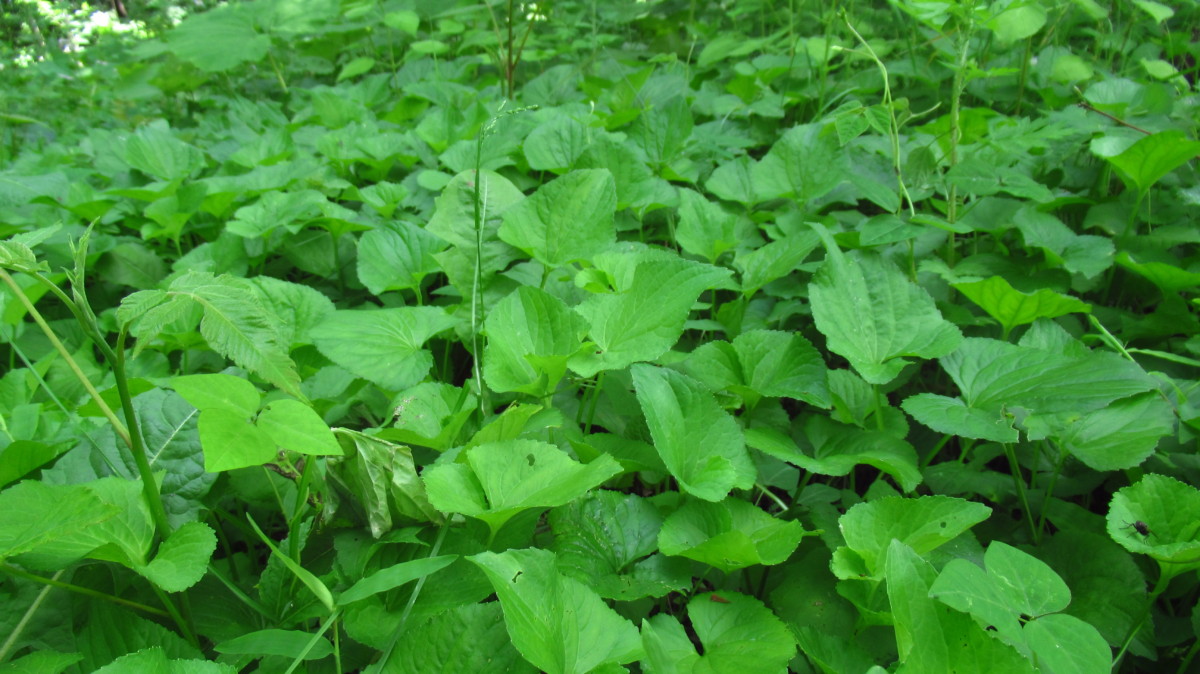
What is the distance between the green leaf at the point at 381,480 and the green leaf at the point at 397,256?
50 centimetres

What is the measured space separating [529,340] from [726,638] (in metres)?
0.47

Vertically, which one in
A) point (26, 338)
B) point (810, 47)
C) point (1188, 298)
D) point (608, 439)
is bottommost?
point (1188, 298)

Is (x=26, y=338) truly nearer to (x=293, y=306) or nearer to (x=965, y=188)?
(x=293, y=306)

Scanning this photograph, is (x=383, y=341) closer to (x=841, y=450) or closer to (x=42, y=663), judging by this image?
(x=42, y=663)

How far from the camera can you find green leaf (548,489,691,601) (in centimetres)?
81

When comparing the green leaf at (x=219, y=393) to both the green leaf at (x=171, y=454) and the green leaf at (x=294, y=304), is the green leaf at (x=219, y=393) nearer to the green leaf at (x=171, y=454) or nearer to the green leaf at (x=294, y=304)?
the green leaf at (x=171, y=454)

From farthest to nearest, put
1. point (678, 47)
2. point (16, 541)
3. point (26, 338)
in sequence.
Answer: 1. point (678, 47)
2. point (26, 338)
3. point (16, 541)

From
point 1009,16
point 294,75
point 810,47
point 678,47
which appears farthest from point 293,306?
point 294,75

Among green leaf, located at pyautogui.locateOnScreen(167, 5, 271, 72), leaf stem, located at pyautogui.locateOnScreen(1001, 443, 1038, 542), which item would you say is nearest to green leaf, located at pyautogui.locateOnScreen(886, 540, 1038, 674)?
leaf stem, located at pyautogui.locateOnScreen(1001, 443, 1038, 542)

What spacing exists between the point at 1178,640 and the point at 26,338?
2029 mm

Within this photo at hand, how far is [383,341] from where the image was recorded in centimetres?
108

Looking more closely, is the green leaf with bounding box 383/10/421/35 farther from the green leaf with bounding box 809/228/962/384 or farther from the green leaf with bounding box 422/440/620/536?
the green leaf with bounding box 422/440/620/536

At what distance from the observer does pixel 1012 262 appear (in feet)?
4.54

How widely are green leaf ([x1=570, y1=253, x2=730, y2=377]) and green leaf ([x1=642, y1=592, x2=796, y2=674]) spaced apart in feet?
1.04
